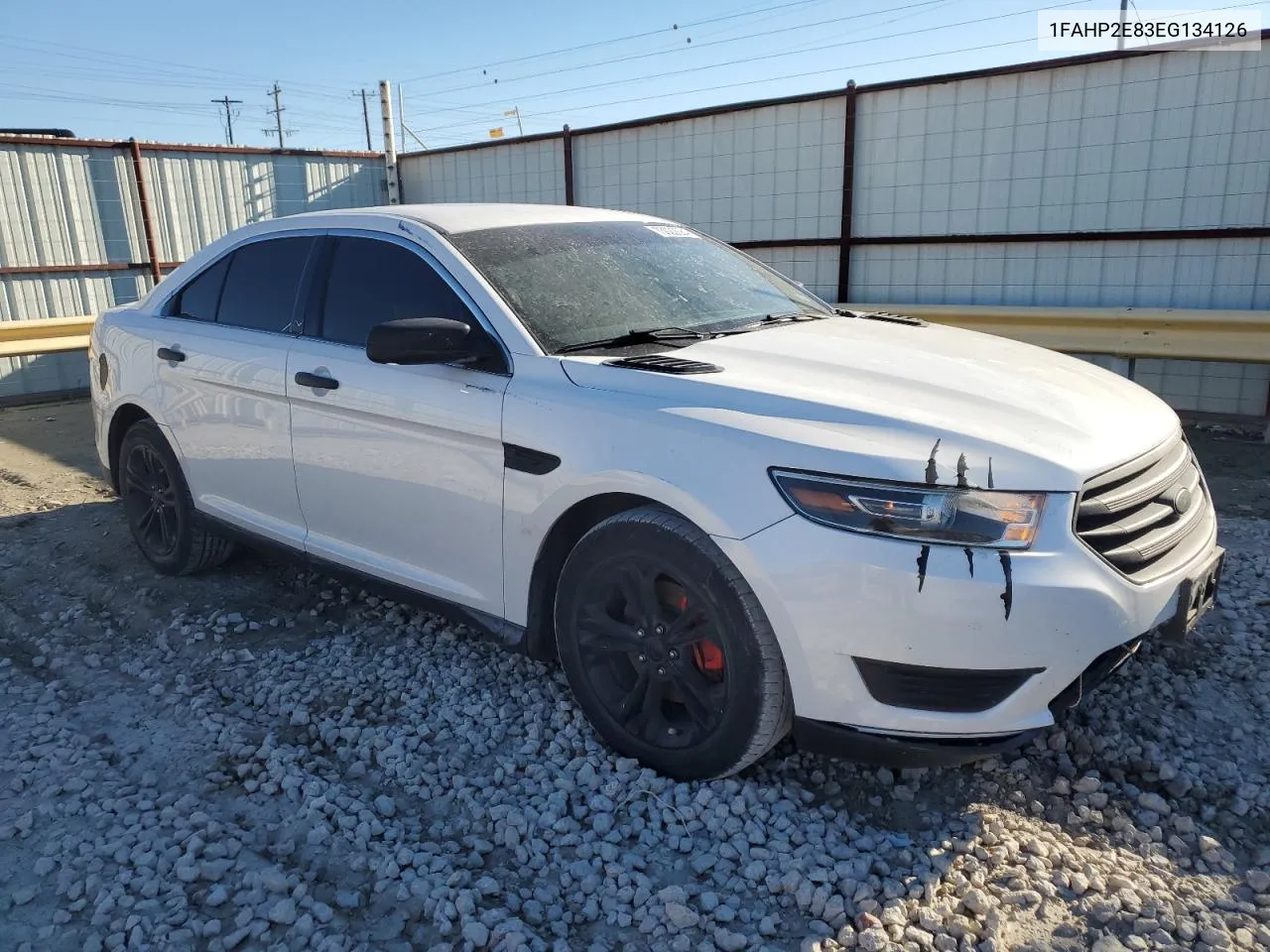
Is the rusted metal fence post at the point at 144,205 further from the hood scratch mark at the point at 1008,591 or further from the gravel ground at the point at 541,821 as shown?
the hood scratch mark at the point at 1008,591

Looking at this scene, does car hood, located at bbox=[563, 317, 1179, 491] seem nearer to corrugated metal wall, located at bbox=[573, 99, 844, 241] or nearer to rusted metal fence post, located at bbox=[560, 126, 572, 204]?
corrugated metal wall, located at bbox=[573, 99, 844, 241]

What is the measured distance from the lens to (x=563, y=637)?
9.87ft

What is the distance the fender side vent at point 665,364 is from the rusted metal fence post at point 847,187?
6458 millimetres

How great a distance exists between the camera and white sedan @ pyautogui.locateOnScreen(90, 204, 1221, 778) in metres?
2.37

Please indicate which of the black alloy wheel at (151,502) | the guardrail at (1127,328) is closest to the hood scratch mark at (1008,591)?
the black alloy wheel at (151,502)

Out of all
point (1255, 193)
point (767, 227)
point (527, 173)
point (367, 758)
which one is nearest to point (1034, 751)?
point (367, 758)

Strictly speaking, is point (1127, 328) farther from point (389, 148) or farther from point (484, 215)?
point (389, 148)

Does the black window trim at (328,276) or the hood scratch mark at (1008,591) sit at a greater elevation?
the black window trim at (328,276)

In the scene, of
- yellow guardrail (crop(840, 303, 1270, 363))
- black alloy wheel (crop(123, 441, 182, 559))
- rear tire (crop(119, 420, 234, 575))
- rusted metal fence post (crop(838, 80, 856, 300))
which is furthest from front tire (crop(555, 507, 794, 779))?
rusted metal fence post (crop(838, 80, 856, 300))

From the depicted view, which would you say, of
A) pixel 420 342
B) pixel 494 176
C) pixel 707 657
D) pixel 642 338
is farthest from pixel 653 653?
pixel 494 176

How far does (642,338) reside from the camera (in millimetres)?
3238

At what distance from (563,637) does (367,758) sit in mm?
763

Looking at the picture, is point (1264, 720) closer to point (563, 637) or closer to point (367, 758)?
point (563, 637)

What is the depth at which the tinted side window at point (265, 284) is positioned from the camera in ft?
13.1
